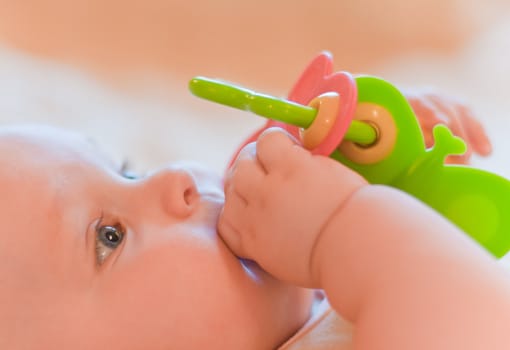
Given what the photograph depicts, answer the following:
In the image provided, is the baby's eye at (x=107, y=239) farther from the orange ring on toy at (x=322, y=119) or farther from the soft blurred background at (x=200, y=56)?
the soft blurred background at (x=200, y=56)

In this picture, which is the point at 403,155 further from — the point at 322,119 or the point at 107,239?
the point at 107,239

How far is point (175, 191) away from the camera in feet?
1.79

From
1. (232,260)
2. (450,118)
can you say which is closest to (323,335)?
(232,260)

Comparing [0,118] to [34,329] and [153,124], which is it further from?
[34,329]

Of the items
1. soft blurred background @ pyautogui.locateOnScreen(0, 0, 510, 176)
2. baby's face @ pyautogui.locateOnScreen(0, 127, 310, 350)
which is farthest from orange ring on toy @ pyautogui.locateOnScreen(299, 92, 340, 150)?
soft blurred background @ pyautogui.locateOnScreen(0, 0, 510, 176)

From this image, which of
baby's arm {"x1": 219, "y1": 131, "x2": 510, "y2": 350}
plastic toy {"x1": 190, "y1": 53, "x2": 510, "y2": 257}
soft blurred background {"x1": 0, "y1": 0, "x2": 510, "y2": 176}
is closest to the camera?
baby's arm {"x1": 219, "y1": 131, "x2": 510, "y2": 350}

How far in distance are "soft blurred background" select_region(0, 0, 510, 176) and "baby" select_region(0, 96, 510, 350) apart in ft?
1.47

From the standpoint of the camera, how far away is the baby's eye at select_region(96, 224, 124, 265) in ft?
1.74

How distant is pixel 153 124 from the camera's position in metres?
1.07

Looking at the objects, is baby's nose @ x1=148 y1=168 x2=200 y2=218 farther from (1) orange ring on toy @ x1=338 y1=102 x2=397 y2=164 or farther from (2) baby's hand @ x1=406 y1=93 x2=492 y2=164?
(2) baby's hand @ x1=406 y1=93 x2=492 y2=164

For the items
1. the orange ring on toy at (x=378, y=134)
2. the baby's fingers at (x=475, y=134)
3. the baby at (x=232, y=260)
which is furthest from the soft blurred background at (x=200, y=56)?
the orange ring on toy at (x=378, y=134)

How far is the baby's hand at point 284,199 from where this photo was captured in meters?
0.45

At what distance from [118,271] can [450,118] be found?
442mm

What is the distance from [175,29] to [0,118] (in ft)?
1.29
